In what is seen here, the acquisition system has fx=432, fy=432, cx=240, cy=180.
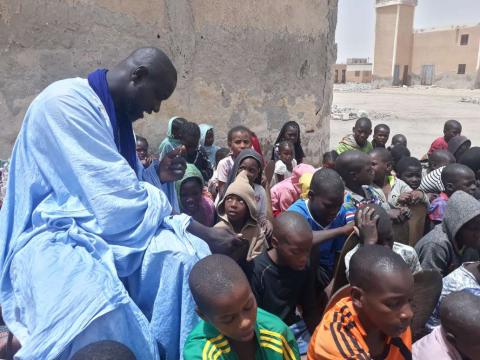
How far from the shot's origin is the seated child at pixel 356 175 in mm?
3236

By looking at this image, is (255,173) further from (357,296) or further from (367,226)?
(357,296)

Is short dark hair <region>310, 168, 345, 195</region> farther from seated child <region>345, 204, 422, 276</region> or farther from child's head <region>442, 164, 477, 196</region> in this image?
child's head <region>442, 164, 477, 196</region>

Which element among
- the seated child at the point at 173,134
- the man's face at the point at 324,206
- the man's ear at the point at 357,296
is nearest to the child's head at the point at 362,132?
the seated child at the point at 173,134

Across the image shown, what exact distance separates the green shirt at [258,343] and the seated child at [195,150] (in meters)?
2.85

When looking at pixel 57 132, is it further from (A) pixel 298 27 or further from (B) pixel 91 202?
(A) pixel 298 27

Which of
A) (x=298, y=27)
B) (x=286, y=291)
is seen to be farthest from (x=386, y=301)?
(x=298, y=27)

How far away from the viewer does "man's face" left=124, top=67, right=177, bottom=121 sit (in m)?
1.97

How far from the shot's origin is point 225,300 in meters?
1.63

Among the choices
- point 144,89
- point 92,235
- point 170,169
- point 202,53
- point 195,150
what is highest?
point 202,53

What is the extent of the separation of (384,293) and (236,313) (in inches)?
A: 24.1

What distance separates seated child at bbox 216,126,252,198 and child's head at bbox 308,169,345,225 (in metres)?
1.28

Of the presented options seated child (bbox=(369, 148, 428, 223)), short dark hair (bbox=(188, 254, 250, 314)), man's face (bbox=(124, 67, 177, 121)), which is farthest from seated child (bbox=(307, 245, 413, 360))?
seated child (bbox=(369, 148, 428, 223))

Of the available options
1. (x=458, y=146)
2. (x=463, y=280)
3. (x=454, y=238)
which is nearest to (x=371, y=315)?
(x=463, y=280)

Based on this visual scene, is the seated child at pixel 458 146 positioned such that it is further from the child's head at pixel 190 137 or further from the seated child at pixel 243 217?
the seated child at pixel 243 217
